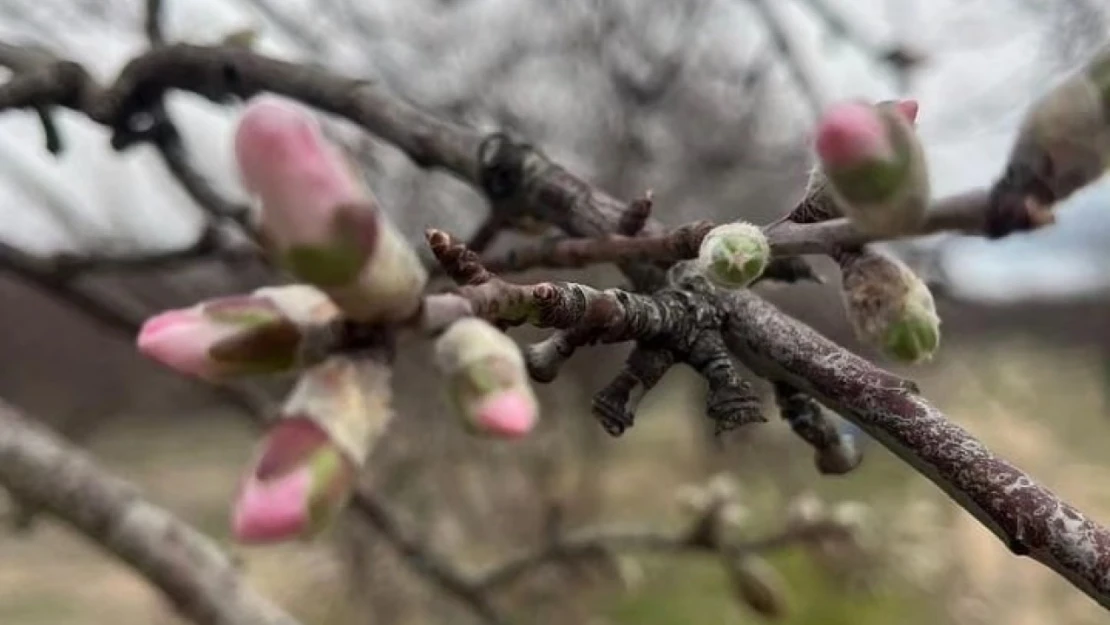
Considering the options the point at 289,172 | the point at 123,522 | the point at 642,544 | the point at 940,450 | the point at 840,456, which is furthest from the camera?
the point at 642,544

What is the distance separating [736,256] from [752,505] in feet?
8.84

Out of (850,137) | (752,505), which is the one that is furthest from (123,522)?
(752,505)

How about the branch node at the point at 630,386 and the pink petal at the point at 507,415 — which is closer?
the pink petal at the point at 507,415

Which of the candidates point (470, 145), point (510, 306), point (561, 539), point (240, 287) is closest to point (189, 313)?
point (510, 306)

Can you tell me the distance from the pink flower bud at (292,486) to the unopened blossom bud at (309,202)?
0.04m

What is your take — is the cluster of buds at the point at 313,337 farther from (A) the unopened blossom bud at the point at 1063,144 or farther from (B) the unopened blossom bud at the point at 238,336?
(A) the unopened blossom bud at the point at 1063,144

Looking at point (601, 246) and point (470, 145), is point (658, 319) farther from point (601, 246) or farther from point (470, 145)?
point (470, 145)

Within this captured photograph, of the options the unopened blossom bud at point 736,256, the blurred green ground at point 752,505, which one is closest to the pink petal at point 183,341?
the unopened blossom bud at point 736,256

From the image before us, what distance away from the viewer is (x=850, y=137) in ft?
1.07

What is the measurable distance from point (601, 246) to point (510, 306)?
19 centimetres

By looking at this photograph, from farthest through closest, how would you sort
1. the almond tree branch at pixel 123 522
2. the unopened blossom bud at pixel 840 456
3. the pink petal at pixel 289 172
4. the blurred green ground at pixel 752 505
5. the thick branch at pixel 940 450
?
1. the blurred green ground at pixel 752 505
2. the almond tree branch at pixel 123 522
3. the unopened blossom bud at pixel 840 456
4. the thick branch at pixel 940 450
5. the pink petal at pixel 289 172

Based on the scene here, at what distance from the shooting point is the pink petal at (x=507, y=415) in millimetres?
338

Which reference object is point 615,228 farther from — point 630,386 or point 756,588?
point 756,588

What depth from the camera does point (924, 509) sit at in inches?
74.3
